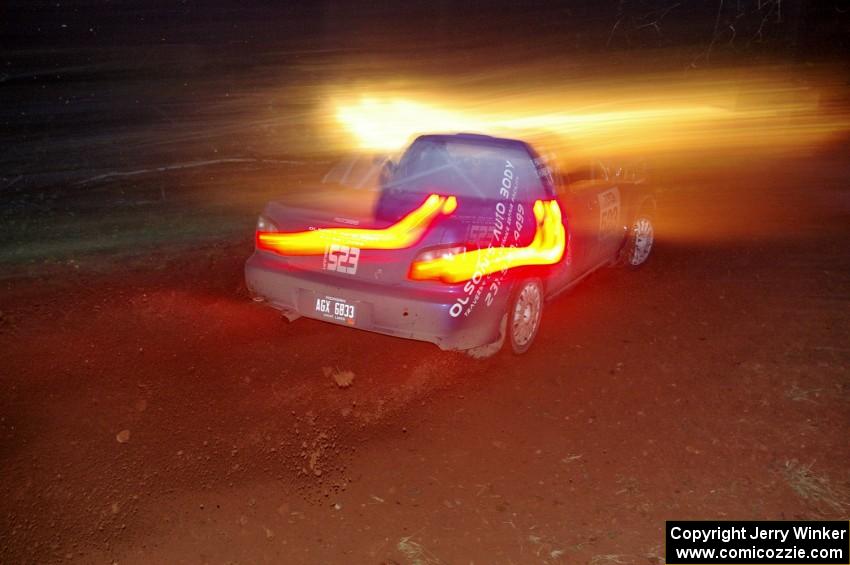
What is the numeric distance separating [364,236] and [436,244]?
462 mm

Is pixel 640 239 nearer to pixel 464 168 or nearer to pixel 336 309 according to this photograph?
pixel 464 168

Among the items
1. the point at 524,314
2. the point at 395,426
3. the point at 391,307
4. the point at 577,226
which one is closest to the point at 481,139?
the point at 577,226

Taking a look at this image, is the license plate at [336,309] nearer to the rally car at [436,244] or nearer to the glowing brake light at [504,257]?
the rally car at [436,244]

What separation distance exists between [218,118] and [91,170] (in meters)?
5.27

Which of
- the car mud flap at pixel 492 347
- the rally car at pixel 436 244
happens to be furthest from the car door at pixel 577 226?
the car mud flap at pixel 492 347

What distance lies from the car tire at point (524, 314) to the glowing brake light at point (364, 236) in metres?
0.77

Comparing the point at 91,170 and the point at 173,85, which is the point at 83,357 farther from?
the point at 173,85

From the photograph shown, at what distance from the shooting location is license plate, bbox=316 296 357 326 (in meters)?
4.81

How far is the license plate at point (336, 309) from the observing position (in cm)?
481

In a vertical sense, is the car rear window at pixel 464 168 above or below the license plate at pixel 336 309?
above

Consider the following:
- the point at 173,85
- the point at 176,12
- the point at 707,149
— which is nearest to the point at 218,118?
the point at 173,85

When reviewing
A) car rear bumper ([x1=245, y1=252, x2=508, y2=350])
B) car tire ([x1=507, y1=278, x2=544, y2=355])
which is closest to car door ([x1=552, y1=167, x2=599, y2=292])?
car tire ([x1=507, y1=278, x2=544, y2=355])

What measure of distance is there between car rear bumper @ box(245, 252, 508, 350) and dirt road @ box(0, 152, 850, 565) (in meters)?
0.42

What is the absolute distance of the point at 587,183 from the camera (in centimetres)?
634
